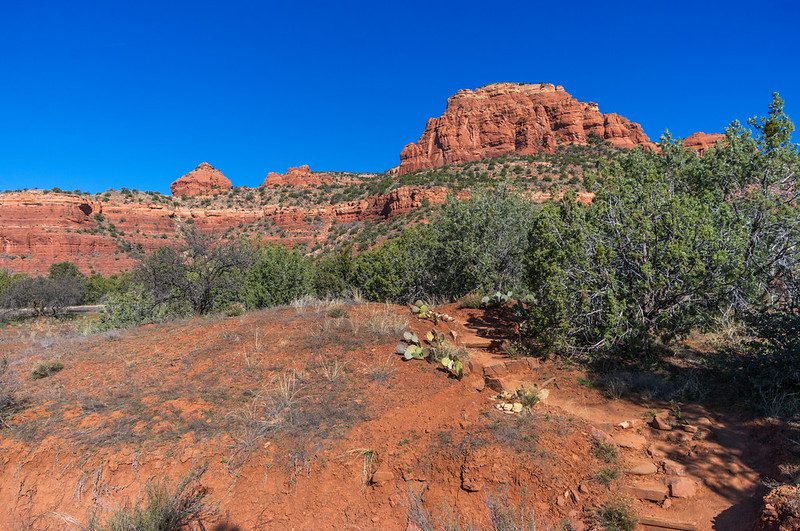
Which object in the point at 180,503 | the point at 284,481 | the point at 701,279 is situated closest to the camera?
the point at 180,503

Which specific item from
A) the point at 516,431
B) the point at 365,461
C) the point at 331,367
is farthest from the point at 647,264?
the point at 331,367

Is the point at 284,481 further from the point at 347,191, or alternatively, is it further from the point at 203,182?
the point at 203,182

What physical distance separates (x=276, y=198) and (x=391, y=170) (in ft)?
83.4

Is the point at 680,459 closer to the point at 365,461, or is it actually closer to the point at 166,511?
the point at 365,461

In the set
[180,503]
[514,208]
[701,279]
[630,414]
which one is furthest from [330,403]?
[514,208]

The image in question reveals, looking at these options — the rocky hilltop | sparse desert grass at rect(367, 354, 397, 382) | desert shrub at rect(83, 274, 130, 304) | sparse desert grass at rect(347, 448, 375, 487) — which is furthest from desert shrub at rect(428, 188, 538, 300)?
the rocky hilltop

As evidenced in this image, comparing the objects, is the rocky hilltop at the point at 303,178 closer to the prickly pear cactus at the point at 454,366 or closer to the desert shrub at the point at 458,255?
the desert shrub at the point at 458,255

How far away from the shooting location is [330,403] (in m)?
5.54

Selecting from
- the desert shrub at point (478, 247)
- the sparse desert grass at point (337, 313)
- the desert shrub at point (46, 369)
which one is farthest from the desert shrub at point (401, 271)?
the desert shrub at point (46, 369)

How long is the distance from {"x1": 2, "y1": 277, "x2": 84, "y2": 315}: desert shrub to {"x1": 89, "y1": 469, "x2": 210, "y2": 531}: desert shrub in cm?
3161

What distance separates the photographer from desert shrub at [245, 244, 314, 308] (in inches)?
580

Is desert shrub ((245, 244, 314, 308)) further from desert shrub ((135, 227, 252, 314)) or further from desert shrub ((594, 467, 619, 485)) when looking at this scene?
desert shrub ((594, 467, 619, 485))

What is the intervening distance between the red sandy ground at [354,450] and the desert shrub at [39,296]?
27285mm

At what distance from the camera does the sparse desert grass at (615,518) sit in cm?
343
